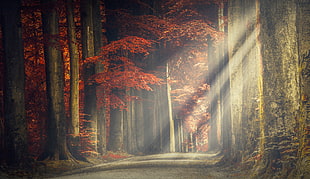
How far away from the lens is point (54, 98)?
466 inches

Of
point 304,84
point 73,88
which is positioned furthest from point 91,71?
point 304,84

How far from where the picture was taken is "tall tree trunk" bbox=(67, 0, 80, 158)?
1297 cm

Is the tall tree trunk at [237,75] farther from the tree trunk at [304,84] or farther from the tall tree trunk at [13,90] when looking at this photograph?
the tall tree trunk at [13,90]

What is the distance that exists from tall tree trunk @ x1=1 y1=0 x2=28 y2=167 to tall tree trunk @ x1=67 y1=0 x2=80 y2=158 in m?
2.61

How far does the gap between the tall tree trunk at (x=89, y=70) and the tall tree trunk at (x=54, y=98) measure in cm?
196

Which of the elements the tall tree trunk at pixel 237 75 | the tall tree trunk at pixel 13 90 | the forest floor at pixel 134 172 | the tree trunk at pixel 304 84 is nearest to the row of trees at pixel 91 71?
the tall tree trunk at pixel 13 90

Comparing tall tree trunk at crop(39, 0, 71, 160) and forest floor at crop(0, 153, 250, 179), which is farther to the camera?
tall tree trunk at crop(39, 0, 71, 160)

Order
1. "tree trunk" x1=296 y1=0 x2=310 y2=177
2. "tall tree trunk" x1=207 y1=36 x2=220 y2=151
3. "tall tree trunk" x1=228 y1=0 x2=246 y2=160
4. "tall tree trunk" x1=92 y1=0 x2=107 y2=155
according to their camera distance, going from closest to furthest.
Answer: "tree trunk" x1=296 y1=0 x2=310 y2=177, "tall tree trunk" x1=228 y1=0 x2=246 y2=160, "tall tree trunk" x1=92 y1=0 x2=107 y2=155, "tall tree trunk" x1=207 y1=36 x2=220 y2=151

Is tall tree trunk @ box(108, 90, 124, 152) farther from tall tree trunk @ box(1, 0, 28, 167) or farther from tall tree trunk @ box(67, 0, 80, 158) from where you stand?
tall tree trunk @ box(1, 0, 28, 167)

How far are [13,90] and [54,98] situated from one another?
183cm

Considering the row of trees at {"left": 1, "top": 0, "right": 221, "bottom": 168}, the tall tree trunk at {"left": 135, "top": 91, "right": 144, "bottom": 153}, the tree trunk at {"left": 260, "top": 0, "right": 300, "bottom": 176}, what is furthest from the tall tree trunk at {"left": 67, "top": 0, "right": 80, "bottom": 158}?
the tree trunk at {"left": 260, "top": 0, "right": 300, "bottom": 176}

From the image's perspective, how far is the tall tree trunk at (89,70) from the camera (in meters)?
14.0

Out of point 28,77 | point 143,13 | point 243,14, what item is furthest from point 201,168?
point 143,13

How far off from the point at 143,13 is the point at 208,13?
314 centimetres
